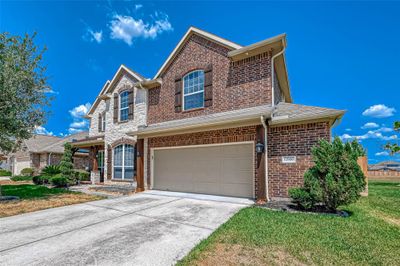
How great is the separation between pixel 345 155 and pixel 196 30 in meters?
8.96

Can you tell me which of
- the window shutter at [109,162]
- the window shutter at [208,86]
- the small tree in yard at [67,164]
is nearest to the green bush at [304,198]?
the window shutter at [208,86]

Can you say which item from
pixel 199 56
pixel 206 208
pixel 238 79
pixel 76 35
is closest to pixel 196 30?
pixel 199 56

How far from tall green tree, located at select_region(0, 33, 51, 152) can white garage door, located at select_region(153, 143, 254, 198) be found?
20.4 feet

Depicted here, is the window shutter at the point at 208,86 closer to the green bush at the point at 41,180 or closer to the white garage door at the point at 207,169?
the white garage door at the point at 207,169

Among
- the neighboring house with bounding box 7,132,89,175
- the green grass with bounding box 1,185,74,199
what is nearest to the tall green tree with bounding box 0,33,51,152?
the green grass with bounding box 1,185,74,199

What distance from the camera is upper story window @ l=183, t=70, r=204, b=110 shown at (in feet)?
35.0

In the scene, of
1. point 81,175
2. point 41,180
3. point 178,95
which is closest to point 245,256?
point 178,95

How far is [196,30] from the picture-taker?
10.8m

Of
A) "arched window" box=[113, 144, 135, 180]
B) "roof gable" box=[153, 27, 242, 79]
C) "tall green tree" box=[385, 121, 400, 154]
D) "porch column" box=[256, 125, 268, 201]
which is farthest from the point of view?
"tall green tree" box=[385, 121, 400, 154]

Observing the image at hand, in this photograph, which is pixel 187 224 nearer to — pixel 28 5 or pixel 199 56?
pixel 199 56

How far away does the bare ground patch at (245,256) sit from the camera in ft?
10.8

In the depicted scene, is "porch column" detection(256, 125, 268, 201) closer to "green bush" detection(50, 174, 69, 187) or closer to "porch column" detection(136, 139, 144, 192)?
"porch column" detection(136, 139, 144, 192)

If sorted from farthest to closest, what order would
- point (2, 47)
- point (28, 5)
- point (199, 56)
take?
point (28, 5) < point (199, 56) < point (2, 47)

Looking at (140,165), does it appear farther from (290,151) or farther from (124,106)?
(290,151)
